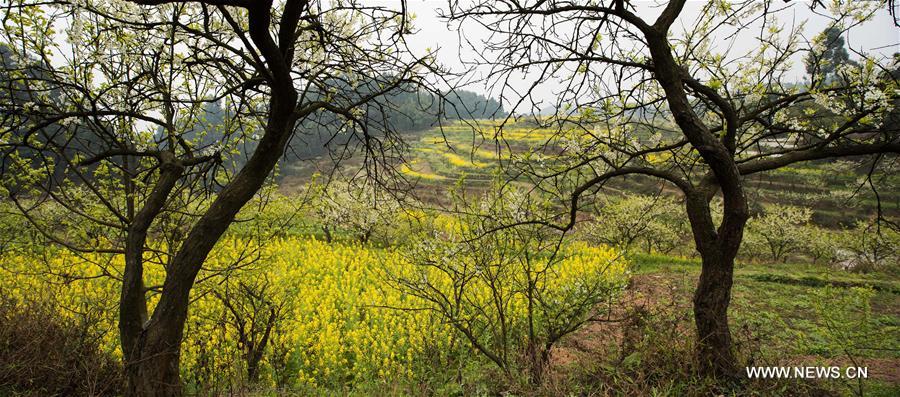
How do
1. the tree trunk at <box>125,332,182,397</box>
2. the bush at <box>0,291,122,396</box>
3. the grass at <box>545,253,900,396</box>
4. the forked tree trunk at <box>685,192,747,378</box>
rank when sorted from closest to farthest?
the tree trunk at <box>125,332,182,397</box>
the forked tree trunk at <box>685,192,747,378</box>
the grass at <box>545,253,900,396</box>
the bush at <box>0,291,122,396</box>

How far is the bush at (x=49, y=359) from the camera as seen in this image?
Answer: 4160mm

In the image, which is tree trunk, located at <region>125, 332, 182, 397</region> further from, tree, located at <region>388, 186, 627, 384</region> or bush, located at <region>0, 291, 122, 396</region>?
tree, located at <region>388, 186, 627, 384</region>

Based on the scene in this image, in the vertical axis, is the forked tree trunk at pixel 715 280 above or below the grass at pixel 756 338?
above

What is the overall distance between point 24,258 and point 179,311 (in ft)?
43.1

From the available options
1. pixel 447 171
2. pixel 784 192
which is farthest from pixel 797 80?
pixel 447 171

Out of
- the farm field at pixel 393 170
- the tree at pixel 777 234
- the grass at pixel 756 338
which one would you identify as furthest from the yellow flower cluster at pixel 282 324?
the tree at pixel 777 234

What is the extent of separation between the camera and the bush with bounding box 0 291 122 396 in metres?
4.16

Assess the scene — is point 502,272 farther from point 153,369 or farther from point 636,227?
point 636,227

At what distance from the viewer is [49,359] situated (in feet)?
14.5

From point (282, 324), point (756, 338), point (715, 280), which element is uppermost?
point (715, 280)

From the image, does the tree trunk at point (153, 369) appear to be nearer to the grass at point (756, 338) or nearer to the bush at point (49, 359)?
the bush at point (49, 359)

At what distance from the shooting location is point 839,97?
449cm

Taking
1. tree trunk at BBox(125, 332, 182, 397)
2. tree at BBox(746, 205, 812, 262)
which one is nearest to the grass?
tree trunk at BBox(125, 332, 182, 397)

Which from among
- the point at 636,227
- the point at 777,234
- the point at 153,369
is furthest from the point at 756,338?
the point at 777,234
